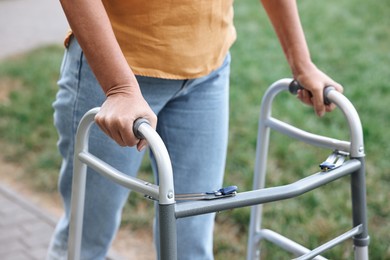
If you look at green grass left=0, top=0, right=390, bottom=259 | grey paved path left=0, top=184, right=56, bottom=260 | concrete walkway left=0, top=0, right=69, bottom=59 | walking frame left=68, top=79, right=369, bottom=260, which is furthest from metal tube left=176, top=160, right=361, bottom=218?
concrete walkway left=0, top=0, right=69, bottom=59

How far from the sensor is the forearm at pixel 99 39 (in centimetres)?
161

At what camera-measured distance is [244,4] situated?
7.98 metres

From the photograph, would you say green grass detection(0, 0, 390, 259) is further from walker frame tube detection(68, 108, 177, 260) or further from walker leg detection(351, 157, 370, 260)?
walker frame tube detection(68, 108, 177, 260)

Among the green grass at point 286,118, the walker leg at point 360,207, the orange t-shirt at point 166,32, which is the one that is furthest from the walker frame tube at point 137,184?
the green grass at point 286,118

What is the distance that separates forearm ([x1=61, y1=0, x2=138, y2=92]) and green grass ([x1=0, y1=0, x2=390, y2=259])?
1720 millimetres

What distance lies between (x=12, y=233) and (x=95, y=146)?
179 centimetres

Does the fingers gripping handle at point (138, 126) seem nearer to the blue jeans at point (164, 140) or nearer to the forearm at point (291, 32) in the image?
the blue jeans at point (164, 140)

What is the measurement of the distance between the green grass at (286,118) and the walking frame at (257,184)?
107 cm

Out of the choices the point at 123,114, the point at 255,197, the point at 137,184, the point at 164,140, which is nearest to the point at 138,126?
the point at 123,114

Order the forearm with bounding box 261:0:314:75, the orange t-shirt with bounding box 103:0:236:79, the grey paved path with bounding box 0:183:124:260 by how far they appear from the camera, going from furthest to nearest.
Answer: the grey paved path with bounding box 0:183:124:260 → the forearm with bounding box 261:0:314:75 → the orange t-shirt with bounding box 103:0:236:79

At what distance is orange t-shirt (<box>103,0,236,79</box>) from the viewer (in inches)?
72.2

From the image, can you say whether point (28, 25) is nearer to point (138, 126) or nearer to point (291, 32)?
point (291, 32)

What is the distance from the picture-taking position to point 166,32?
1.87 metres

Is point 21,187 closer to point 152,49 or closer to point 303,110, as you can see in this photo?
point 303,110
